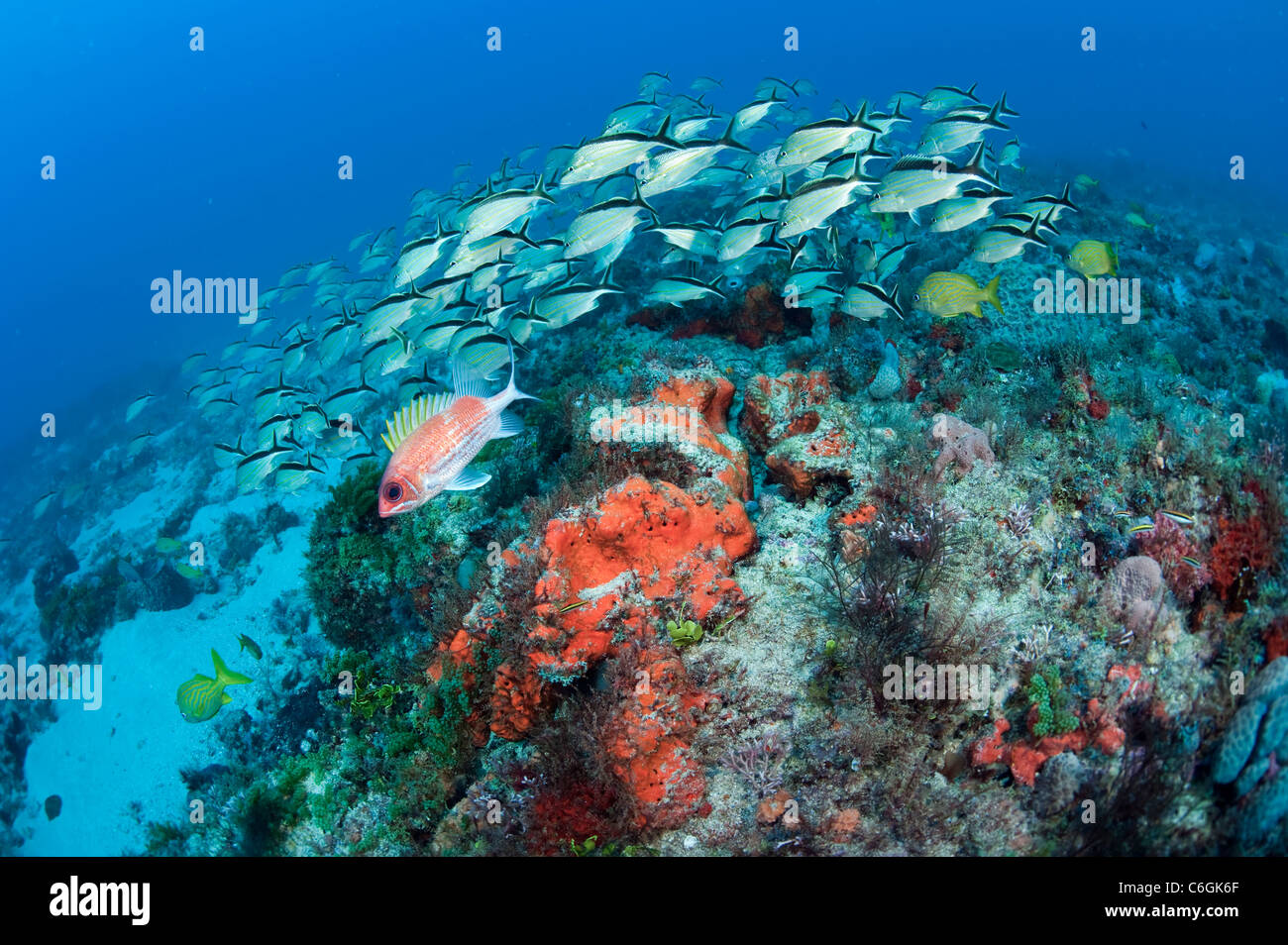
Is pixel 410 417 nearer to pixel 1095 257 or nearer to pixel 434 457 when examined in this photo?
pixel 434 457

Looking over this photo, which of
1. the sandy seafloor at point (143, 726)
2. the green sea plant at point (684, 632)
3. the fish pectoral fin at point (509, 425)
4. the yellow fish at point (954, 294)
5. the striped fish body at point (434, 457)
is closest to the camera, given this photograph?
the striped fish body at point (434, 457)

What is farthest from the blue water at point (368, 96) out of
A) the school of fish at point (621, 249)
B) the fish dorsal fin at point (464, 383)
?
the fish dorsal fin at point (464, 383)

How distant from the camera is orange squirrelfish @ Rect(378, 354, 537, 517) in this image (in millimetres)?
3025

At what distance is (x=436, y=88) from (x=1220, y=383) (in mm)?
128642

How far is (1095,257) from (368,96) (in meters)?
134

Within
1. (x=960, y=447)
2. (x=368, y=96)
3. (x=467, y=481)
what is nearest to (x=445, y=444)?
(x=467, y=481)

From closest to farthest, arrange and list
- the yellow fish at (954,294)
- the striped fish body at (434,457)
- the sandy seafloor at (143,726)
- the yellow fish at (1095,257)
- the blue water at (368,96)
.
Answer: the striped fish body at (434,457)
the yellow fish at (954,294)
the yellow fish at (1095,257)
the sandy seafloor at (143,726)
the blue water at (368,96)

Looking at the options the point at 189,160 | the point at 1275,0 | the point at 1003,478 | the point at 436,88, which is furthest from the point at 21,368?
the point at 1275,0

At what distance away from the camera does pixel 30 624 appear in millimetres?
13328

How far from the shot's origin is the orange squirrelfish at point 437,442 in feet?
9.93

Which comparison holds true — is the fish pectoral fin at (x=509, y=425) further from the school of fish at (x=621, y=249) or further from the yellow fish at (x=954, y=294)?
the yellow fish at (x=954, y=294)

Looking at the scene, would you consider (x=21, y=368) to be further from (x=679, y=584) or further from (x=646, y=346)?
(x=679, y=584)

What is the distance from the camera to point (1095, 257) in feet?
21.0

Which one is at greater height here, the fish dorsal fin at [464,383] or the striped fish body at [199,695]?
the fish dorsal fin at [464,383]
